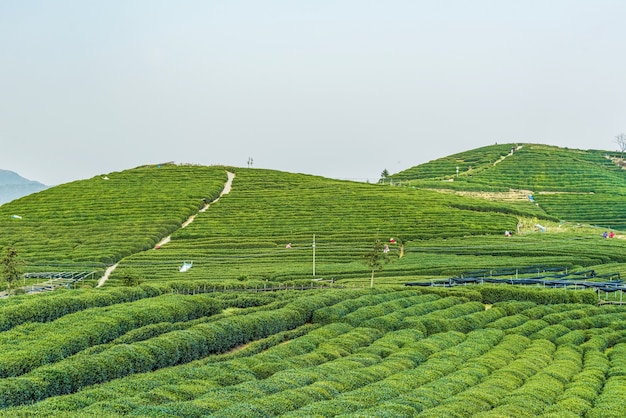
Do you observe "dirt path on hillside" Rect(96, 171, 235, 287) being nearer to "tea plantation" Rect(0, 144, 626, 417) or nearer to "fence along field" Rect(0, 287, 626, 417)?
"tea plantation" Rect(0, 144, 626, 417)

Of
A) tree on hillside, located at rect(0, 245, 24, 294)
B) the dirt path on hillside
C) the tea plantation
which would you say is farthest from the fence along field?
the dirt path on hillside

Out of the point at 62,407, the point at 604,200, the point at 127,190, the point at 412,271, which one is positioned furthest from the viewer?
the point at 604,200

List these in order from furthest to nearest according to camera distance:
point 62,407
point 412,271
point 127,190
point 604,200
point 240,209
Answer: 1. point 604,200
2. point 127,190
3. point 240,209
4. point 412,271
5. point 62,407

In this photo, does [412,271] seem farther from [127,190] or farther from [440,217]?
[127,190]

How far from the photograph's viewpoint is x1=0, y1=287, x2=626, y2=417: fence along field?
23.3m

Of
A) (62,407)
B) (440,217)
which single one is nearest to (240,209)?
(440,217)

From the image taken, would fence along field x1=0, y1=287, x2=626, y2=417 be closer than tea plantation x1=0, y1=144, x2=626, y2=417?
Yes

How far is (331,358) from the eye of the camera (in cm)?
3180

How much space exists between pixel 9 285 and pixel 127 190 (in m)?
52.7

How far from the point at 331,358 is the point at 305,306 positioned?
30.1 feet

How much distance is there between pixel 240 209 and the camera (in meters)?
93.2

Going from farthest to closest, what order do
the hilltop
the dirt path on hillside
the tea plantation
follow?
1. the hilltop
2. the dirt path on hillside
3. the tea plantation

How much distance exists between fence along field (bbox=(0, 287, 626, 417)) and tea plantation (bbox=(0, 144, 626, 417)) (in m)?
0.10

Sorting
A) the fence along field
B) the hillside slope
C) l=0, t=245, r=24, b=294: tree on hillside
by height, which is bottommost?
the fence along field
